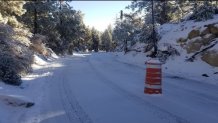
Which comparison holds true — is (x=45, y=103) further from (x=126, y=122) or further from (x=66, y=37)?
(x=66, y=37)

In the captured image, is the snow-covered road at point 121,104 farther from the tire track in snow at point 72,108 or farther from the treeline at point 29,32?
the treeline at point 29,32

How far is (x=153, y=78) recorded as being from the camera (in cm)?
1234

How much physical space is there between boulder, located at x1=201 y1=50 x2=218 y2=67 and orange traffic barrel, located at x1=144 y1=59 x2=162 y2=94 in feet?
28.0

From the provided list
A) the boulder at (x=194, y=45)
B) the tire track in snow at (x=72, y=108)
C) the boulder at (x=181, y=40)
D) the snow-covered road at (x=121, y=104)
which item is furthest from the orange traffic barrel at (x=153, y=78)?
the boulder at (x=181, y=40)

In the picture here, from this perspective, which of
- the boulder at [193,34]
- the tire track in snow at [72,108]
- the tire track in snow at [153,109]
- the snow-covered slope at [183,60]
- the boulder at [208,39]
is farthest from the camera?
the boulder at [193,34]

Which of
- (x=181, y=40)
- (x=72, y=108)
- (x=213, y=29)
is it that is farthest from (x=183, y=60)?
(x=72, y=108)

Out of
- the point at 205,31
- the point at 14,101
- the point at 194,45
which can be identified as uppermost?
the point at 205,31

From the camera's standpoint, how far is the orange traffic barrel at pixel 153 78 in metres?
12.2

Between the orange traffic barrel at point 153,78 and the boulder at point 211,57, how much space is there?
336 inches

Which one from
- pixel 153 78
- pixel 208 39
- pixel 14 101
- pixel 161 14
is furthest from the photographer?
pixel 161 14

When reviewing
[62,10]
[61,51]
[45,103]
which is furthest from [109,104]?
[62,10]

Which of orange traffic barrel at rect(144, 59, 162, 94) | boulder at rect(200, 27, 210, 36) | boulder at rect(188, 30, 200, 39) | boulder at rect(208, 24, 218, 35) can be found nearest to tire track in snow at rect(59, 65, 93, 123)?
orange traffic barrel at rect(144, 59, 162, 94)

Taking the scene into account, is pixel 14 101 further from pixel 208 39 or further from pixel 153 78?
pixel 208 39

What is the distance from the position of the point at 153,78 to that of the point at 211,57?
936 centimetres
